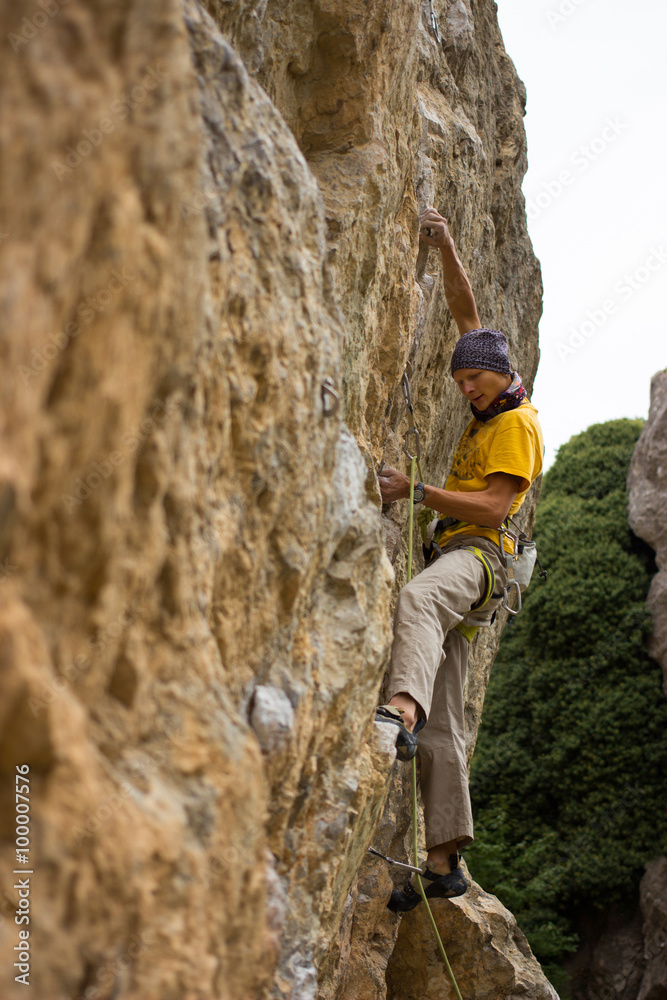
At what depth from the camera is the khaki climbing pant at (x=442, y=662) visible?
12.0 feet

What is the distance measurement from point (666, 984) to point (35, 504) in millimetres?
10133

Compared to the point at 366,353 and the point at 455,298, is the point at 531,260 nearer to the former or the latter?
the point at 455,298

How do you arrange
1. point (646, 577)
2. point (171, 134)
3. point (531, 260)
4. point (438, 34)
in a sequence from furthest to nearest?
point (646, 577)
point (531, 260)
point (438, 34)
point (171, 134)

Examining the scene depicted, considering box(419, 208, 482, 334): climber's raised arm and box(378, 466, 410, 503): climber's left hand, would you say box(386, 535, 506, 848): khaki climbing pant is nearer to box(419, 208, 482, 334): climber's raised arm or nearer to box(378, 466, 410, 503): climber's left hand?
box(378, 466, 410, 503): climber's left hand

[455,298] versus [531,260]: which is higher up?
[531,260]

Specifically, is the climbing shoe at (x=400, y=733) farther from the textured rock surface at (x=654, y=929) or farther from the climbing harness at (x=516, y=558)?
the textured rock surface at (x=654, y=929)

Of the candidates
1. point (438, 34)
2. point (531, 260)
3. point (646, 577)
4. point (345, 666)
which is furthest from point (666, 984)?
point (438, 34)

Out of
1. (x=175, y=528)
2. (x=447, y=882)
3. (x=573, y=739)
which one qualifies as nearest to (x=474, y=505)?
(x=447, y=882)

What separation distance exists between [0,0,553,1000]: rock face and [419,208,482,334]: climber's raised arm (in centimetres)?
142

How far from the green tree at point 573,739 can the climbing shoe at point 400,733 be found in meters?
5.95

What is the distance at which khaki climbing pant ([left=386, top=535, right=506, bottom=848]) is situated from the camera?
3648 mm

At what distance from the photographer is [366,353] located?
3.65m

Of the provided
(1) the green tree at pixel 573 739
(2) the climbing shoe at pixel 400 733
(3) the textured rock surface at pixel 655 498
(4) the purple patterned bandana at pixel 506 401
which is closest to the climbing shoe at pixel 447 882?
(2) the climbing shoe at pixel 400 733

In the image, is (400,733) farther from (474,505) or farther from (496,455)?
(496,455)
